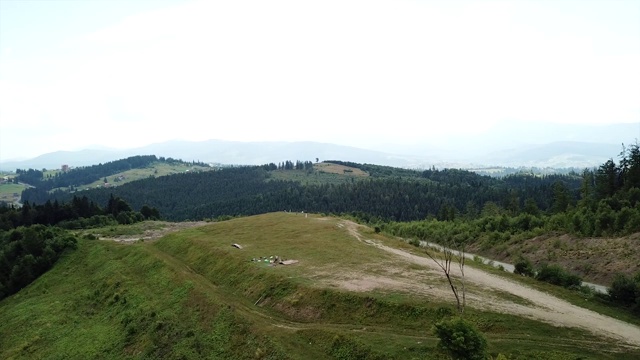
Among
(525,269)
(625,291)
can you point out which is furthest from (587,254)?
(625,291)

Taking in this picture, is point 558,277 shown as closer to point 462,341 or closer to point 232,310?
point 462,341

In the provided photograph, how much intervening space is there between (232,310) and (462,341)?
23.7m

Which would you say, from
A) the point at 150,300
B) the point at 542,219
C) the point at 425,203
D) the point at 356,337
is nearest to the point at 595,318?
the point at 356,337

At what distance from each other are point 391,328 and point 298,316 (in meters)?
9.29

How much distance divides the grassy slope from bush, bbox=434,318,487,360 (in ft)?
12.2

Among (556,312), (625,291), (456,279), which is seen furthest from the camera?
(456,279)

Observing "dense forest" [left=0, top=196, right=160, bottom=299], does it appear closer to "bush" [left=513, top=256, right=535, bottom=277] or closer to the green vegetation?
the green vegetation

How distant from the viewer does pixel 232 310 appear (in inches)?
1572

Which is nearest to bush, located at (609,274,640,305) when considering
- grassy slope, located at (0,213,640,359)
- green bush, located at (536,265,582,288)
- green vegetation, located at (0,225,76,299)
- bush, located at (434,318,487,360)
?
green bush, located at (536,265,582,288)

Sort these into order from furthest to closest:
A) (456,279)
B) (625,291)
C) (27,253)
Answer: (27,253), (456,279), (625,291)

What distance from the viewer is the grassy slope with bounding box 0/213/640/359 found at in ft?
99.3

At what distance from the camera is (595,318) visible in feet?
107

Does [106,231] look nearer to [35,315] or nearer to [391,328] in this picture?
[35,315]

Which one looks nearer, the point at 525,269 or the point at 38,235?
the point at 525,269
